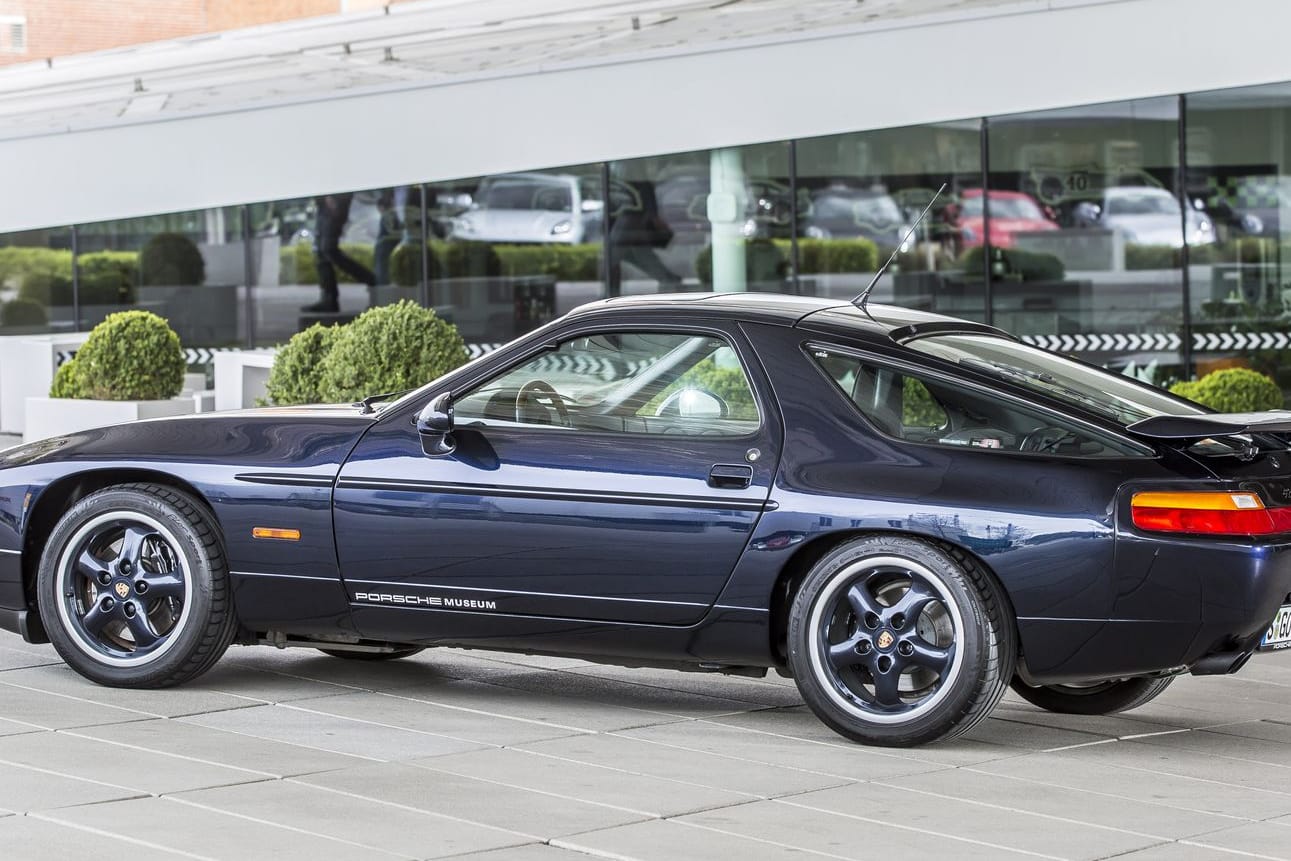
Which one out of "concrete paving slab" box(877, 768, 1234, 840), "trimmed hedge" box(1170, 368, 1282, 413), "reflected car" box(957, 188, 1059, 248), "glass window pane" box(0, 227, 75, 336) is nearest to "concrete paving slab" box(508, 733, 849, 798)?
"concrete paving slab" box(877, 768, 1234, 840)

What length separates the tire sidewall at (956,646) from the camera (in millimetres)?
5559

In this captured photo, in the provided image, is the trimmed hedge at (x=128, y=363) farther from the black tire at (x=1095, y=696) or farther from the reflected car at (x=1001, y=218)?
the black tire at (x=1095, y=696)

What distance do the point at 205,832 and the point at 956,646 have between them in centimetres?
227

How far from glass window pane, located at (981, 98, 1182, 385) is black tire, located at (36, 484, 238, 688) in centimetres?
1183

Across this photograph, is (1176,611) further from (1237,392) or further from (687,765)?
(1237,392)

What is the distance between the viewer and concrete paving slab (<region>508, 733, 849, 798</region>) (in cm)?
528

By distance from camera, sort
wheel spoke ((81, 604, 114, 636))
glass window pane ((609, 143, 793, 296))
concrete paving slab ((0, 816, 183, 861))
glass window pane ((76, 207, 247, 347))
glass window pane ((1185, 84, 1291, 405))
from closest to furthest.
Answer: concrete paving slab ((0, 816, 183, 861)) → wheel spoke ((81, 604, 114, 636)) → glass window pane ((1185, 84, 1291, 405)) → glass window pane ((609, 143, 793, 296)) → glass window pane ((76, 207, 247, 347))

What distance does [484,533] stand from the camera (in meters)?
6.09

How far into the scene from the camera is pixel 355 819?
4805 mm

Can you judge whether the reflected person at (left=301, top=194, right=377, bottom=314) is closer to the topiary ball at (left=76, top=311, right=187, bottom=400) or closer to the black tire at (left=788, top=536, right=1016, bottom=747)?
the topiary ball at (left=76, top=311, right=187, bottom=400)

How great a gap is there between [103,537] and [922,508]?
2.93 metres

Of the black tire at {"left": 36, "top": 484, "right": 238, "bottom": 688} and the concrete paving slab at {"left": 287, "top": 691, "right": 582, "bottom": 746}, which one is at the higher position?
the black tire at {"left": 36, "top": 484, "right": 238, "bottom": 688}

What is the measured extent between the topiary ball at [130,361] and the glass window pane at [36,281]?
7784 mm

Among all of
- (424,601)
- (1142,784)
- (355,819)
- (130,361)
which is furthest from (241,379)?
(1142,784)
